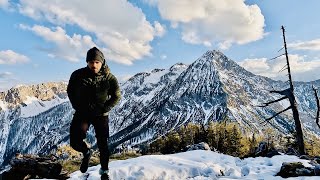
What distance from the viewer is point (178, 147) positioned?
93375 mm

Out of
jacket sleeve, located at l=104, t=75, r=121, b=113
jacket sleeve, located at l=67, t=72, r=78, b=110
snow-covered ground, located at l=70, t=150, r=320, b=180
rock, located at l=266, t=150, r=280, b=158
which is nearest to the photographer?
jacket sleeve, located at l=67, t=72, r=78, b=110

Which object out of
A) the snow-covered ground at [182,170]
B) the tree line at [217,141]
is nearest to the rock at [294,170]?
the snow-covered ground at [182,170]

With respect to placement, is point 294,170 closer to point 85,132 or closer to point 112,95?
point 112,95

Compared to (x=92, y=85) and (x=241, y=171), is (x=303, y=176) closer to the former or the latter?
(x=241, y=171)

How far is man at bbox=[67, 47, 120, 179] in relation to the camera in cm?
1055

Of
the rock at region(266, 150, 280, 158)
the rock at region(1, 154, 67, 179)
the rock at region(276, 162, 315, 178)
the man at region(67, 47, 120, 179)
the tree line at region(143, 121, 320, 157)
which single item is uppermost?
the tree line at region(143, 121, 320, 157)

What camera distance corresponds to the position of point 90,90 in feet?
34.9

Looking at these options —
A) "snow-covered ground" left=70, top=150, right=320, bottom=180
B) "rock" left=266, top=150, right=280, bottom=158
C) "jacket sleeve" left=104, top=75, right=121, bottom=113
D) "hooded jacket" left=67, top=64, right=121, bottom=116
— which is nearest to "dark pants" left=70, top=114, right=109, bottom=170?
"hooded jacket" left=67, top=64, right=121, bottom=116

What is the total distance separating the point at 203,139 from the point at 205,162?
77142 mm

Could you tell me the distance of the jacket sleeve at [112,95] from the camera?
35.7ft

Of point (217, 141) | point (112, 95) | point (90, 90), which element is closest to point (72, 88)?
point (90, 90)

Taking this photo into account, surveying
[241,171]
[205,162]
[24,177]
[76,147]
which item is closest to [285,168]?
[241,171]

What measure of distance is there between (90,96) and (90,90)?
0.56 ft

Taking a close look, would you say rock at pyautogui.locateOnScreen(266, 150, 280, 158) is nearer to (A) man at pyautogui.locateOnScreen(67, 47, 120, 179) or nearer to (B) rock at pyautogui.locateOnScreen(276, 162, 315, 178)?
(B) rock at pyautogui.locateOnScreen(276, 162, 315, 178)
